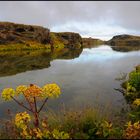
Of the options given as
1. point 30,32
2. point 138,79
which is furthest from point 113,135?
point 30,32

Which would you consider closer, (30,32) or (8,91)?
(8,91)

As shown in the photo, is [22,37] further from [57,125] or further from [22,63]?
[57,125]

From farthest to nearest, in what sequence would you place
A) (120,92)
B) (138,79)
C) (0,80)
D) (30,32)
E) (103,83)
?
(30,32) < (0,80) < (103,83) < (120,92) < (138,79)

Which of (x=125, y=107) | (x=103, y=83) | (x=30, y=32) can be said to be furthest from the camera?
(x=30, y=32)

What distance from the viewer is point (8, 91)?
7629 mm

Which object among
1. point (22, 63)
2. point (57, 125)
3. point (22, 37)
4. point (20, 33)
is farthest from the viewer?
point (20, 33)

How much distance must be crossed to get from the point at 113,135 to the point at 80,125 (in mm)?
1166

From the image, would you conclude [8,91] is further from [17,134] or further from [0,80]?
[0,80]

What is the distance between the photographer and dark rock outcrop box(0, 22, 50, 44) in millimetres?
90150

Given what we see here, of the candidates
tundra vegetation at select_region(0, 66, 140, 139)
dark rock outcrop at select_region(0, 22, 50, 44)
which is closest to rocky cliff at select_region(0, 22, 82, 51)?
dark rock outcrop at select_region(0, 22, 50, 44)

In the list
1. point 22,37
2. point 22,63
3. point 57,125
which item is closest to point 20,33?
point 22,37

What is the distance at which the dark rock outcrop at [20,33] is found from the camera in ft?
296

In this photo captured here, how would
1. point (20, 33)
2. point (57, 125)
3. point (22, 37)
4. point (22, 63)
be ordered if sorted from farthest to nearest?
point (20, 33), point (22, 37), point (22, 63), point (57, 125)

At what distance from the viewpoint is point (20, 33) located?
97812 millimetres
